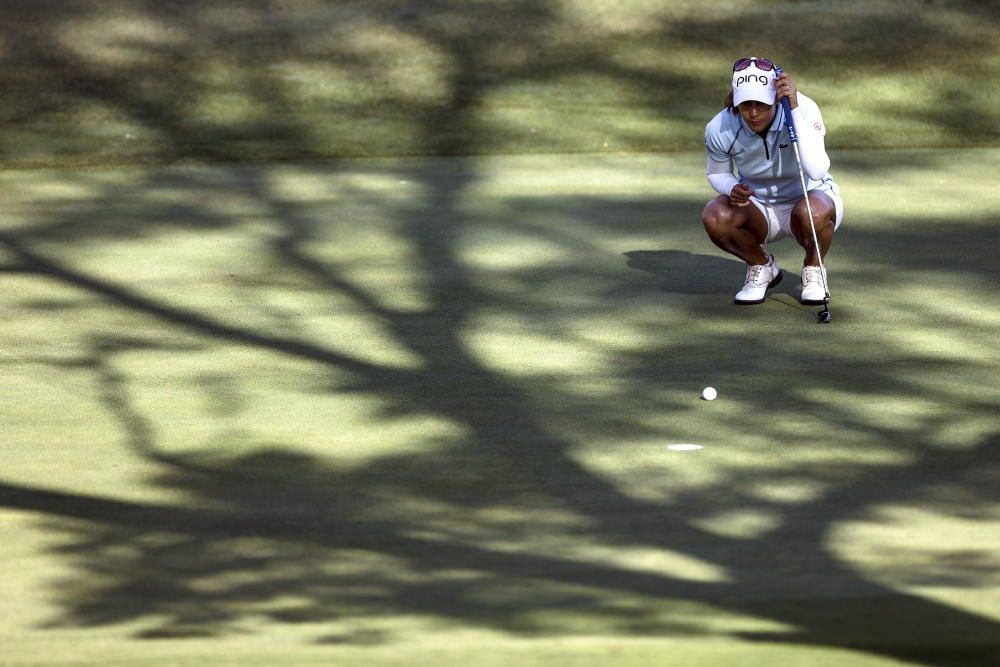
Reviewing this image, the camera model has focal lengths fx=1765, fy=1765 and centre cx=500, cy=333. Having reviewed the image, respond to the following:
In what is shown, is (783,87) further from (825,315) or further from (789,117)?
(825,315)

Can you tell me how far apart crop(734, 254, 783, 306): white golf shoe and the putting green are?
100 millimetres

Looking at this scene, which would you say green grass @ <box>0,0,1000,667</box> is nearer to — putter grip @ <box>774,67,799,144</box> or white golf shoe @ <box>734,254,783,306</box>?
white golf shoe @ <box>734,254,783,306</box>

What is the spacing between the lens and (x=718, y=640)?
4.87m

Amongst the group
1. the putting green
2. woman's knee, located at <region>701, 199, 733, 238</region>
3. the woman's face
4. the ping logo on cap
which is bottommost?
the putting green

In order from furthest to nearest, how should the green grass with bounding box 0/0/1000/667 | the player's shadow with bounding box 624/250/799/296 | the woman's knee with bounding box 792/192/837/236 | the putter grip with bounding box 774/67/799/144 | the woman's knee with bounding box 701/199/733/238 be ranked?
1. the player's shadow with bounding box 624/250/799/296
2. the woman's knee with bounding box 701/199/733/238
3. the woman's knee with bounding box 792/192/837/236
4. the putter grip with bounding box 774/67/799/144
5. the green grass with bounding box 0/0/1000/667

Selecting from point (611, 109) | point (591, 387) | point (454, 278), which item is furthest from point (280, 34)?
point (591, 387)

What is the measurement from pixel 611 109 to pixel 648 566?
965 cm

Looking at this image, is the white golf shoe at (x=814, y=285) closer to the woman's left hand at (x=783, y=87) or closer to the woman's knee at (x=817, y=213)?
the woman's knee at (x=817, y=213)

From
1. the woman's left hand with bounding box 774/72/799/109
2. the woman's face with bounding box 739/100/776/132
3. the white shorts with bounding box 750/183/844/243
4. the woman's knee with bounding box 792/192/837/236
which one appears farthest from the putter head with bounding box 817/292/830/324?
the woman's left hand with bounding box 774/72/799/109

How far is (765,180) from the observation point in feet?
30.2

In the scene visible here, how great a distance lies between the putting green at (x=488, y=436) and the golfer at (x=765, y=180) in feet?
0.93

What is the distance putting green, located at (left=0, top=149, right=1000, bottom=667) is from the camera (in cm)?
509

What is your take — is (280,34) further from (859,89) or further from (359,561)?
(359,561)

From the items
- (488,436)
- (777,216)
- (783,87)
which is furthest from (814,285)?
(488,436)
